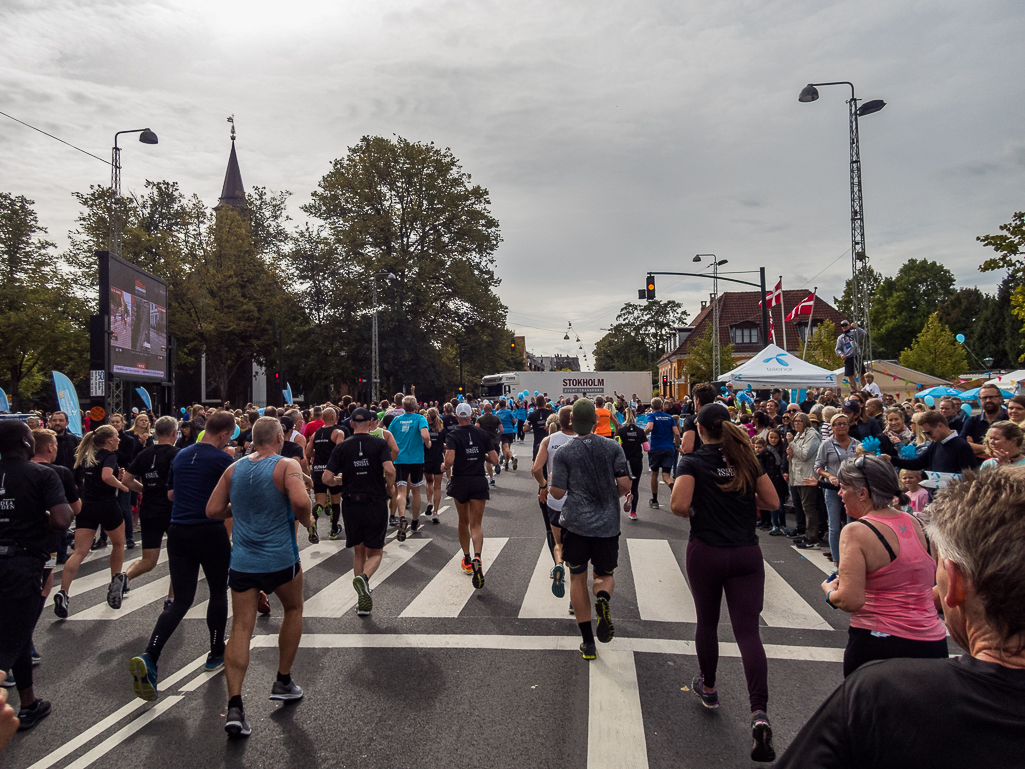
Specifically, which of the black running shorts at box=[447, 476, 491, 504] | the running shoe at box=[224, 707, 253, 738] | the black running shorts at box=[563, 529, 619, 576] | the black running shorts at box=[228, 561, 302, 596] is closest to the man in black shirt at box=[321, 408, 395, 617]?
the black running shorts at box=[447, 476, 491, 504]

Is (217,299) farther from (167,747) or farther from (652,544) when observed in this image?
(167,747)

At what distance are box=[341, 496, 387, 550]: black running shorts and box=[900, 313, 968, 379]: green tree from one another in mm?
53042

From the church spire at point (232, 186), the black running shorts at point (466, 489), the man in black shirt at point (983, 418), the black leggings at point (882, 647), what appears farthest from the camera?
the church spire at point (232, 186)

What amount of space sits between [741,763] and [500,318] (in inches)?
1518

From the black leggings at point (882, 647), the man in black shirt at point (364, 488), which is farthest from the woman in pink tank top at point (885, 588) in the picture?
the man in black shirt at point (364, 488)

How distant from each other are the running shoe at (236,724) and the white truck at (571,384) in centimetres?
3203

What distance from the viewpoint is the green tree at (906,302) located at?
6656 centimetres

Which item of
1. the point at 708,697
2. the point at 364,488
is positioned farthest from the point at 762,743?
the point at 364,488

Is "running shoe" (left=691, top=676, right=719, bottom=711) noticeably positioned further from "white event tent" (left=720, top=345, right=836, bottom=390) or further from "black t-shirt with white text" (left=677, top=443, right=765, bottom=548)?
"white event tent" (left=720, top=345, right=836, bottom=390)

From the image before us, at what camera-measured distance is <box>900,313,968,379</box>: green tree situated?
48625 mm

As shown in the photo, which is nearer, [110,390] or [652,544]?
[652,544]

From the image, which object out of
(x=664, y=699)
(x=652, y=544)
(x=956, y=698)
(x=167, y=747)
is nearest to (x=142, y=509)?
(x=167, y=747)

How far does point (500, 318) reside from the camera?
136 feet

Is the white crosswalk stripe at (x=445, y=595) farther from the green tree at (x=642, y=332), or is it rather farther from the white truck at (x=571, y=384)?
the green tree at (x=642, y=332)
